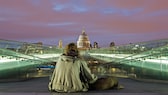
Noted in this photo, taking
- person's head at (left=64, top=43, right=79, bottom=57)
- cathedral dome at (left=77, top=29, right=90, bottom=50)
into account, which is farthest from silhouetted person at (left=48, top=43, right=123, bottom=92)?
cathedral dome at (left=77, top=29, right=90, bottom=50)

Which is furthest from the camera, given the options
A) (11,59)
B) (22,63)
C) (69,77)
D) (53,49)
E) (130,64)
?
(53,49)

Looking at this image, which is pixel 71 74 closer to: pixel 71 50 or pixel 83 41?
pixel 71 50

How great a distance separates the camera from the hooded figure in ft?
27.1

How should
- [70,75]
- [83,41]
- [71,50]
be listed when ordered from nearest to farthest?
[70,75] → [71,50] → [83,41]

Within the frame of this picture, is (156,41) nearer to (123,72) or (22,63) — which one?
(123,72)

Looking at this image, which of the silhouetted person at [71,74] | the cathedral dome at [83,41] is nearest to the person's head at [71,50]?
the silhouetted person at [71,74]

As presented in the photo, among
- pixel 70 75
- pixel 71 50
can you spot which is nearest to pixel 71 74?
pixel 70 75

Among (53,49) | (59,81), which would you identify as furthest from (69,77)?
(53,49)

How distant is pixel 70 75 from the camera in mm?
8258

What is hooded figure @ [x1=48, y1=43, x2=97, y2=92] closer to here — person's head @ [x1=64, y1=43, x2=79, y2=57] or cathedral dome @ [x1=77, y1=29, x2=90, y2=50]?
person's head @ [x1=64, y1=43, x2=79, y2=57]

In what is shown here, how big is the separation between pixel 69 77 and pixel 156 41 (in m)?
8.12

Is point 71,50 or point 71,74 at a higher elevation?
point 71,50

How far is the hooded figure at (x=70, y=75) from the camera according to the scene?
8.26m

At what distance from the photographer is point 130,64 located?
17.8 metres
